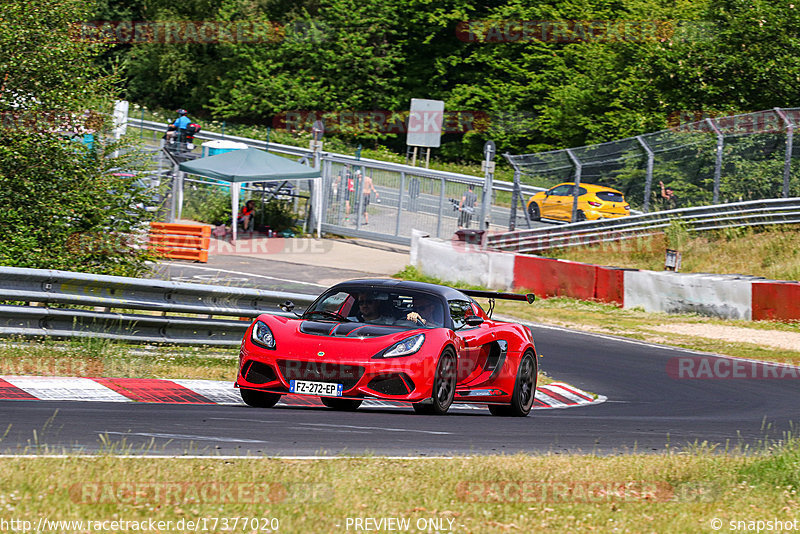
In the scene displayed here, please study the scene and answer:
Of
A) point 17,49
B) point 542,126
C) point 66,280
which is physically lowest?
point 66,280

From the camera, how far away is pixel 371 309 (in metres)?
9.85

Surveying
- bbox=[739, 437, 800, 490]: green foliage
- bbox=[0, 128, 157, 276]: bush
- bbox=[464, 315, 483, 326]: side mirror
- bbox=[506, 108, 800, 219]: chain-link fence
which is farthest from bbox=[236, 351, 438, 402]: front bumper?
bbox=[506, 108, 800, 219]: chain-link fence

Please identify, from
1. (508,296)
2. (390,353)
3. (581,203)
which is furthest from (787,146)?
(390,353)

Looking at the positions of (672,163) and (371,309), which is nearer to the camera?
(371,309)

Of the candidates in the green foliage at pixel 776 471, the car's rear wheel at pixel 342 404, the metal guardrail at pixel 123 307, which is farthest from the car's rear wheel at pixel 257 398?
the green foliage at pixel 776 471

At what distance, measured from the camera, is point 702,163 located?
82.0 ft

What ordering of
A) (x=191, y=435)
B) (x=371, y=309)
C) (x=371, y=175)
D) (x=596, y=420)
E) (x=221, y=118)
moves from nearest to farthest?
1. (x=191, y=435)
2. (x=371, y=309)
3. (x=596, y=420)
4. (x=371, y=175)
5. (x=221, y=118)

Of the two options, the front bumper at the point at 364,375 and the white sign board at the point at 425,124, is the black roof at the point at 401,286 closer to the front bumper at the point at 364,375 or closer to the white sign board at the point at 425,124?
the front bumper at the point at 364,375

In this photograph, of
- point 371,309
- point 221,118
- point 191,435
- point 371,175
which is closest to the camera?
point 191,435

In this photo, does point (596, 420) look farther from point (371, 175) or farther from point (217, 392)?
point (371, 175)

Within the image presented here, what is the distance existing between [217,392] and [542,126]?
44.5 metres

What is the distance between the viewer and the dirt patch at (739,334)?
18234mm

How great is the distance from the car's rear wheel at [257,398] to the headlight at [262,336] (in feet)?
1.58

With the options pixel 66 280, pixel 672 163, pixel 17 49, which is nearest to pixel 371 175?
pixel 672 163
